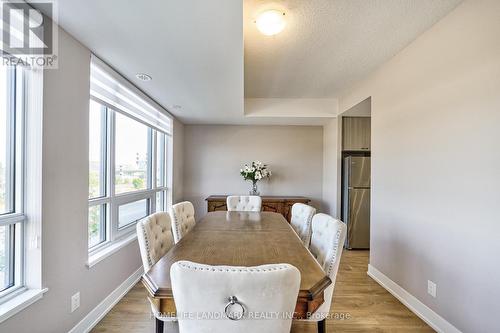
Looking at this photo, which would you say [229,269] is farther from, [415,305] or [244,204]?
[244,204]

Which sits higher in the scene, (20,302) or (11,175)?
(11,175)

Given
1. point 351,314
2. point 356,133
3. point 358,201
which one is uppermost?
point 356,133

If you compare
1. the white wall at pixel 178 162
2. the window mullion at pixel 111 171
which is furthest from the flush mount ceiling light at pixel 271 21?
the white wall at pixel 178 162

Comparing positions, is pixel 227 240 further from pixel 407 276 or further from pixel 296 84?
pixel 296 84

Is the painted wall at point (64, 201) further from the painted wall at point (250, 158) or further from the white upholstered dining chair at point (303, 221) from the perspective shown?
the painted wall at point (250, 158)

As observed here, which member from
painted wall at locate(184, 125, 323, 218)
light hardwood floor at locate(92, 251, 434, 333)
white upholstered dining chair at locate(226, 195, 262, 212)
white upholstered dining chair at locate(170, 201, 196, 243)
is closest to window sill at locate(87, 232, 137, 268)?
light hardwood floor at locate(92, 251, 434, 333)

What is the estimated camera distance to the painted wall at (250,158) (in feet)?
16.3

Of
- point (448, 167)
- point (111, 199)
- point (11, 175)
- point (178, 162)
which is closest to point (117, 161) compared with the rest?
point (111, 199)

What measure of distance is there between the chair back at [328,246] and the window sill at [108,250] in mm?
1854

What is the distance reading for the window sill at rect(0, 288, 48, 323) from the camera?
130 cm

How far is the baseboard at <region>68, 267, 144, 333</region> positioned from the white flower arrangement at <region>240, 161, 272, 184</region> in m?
2.47

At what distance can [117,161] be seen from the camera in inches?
108

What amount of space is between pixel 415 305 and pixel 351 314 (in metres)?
0.61

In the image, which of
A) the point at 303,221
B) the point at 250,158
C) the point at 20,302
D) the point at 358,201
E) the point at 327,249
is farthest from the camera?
the point at 250,158
